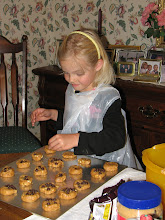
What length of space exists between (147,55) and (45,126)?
972mm

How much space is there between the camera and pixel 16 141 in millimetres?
1909

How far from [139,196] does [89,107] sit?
859 millimetres

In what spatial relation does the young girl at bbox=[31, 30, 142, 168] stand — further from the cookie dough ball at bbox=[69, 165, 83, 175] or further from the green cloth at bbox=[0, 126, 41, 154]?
the green cloth at bbox=[0, 126, 41, 154]

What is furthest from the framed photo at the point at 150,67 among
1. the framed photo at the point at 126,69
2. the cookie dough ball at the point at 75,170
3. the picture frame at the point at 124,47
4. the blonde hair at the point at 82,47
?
the cookie dough ball at the point at 75,170

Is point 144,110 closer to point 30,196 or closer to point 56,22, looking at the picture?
point 56,22

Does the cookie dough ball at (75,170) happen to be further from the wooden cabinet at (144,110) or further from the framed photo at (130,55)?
the framed photo at (130,55)

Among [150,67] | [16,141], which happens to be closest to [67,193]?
[16,141]

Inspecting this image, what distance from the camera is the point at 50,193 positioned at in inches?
38.1

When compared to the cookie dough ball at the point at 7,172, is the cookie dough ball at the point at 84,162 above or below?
above

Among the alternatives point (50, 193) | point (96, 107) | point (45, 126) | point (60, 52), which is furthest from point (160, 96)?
point (50, 193)

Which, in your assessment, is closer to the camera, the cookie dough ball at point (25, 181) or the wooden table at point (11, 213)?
the wooden table at point (11, 213)

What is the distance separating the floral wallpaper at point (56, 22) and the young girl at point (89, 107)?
1036 millimetres

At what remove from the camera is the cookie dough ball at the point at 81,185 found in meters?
0.99

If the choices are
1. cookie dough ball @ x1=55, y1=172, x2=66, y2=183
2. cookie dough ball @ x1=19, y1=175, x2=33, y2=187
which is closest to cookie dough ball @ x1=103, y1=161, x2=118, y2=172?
cookie dough ball @ x1=55, y1=172, x2=66, y2=183
